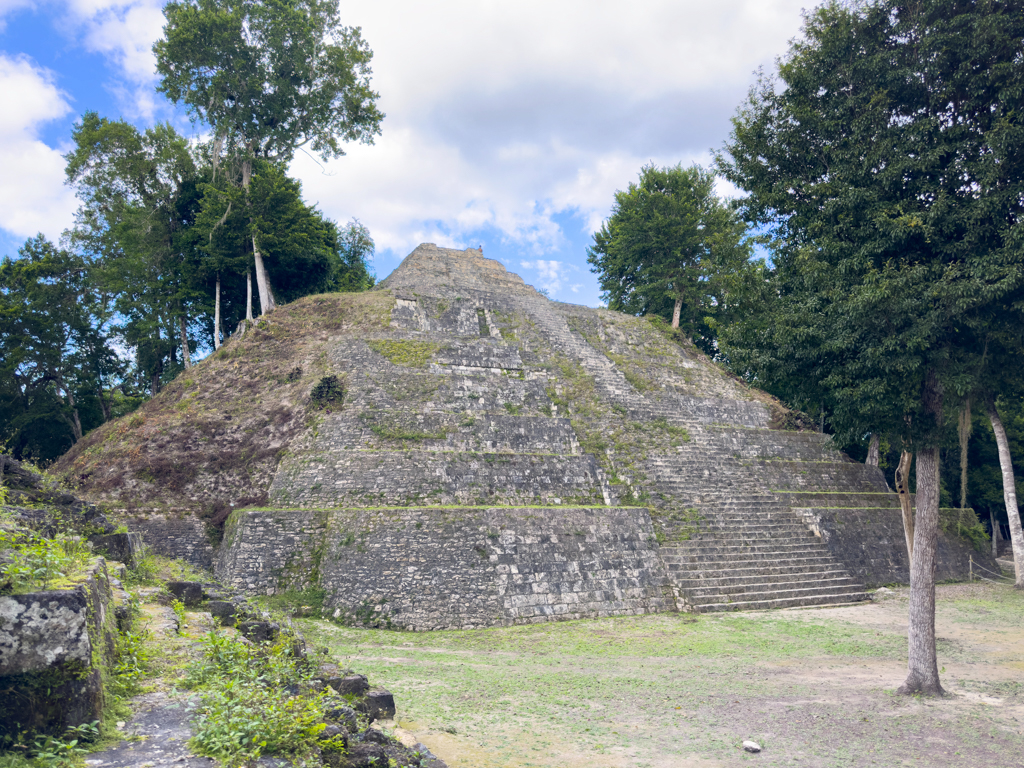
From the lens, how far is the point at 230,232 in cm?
2480

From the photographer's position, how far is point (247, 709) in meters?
3.43

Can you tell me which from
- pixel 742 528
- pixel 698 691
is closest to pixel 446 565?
pixel 698 691

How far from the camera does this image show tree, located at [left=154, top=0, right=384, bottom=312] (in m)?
24.5

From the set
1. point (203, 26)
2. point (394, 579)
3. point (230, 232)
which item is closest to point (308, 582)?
point (394, 579)

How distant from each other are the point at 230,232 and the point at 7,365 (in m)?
9.78

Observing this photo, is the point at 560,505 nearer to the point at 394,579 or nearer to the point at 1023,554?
the point at 394,579

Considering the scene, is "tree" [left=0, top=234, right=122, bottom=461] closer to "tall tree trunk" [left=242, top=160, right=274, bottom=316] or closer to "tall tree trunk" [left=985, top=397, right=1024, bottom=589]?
"tall tree trunk" [left=242, top=160, right=274, bottom=316]

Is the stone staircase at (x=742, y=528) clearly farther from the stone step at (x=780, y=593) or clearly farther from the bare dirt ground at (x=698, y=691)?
the bare dirt ground at (x=698, y=691)

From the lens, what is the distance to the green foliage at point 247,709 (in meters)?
3.07

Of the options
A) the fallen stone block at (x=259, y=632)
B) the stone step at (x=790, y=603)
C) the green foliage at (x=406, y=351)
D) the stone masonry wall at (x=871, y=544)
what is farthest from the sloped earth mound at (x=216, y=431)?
the stone masonry wall at (x=871, y=544)

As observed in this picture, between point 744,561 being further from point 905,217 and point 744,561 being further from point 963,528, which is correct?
point 963,528

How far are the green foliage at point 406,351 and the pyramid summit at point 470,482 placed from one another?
0.07m

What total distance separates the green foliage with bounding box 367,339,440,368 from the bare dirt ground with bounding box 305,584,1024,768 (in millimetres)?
9704

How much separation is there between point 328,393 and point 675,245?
869 inches
